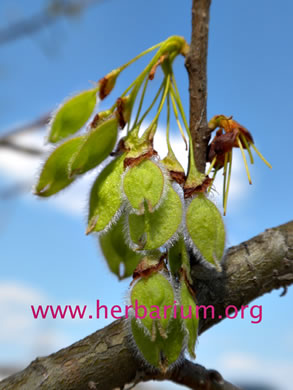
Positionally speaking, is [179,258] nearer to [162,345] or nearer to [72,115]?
[162,345]

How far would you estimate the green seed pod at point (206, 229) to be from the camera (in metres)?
0.87

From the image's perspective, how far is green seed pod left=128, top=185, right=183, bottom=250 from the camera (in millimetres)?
848

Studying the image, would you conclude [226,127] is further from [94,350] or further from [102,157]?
[94,350]

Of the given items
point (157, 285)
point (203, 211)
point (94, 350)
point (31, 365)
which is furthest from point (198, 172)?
point (31, 365)

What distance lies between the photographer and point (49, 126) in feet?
3.33

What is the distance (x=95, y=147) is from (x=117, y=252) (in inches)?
8.6

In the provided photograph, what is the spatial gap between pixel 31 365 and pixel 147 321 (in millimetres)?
298

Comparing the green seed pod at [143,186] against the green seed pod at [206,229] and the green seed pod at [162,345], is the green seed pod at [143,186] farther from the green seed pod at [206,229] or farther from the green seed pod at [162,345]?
the green seed pod at [162,345]

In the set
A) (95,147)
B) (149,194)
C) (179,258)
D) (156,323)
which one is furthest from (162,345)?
(95,147)

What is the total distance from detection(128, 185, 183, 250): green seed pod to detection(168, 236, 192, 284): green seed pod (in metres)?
0.05

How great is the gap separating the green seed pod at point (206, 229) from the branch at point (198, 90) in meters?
0.15

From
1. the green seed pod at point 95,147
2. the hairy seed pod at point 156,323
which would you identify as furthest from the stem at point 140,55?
the hairy seed pod at point 156,323

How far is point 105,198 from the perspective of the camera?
2.95 feet

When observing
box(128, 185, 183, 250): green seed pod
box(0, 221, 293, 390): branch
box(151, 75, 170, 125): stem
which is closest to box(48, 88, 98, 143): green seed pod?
box(151, 75, 170, 125): stem
